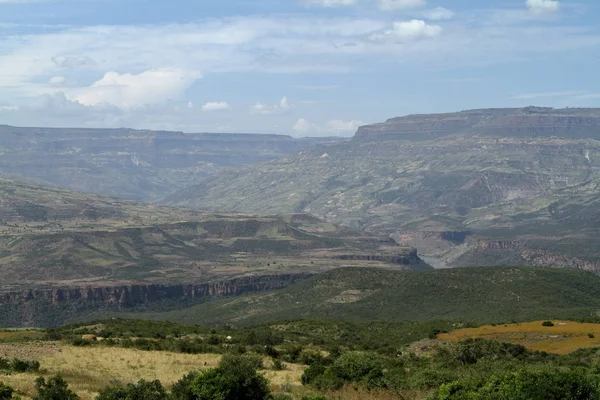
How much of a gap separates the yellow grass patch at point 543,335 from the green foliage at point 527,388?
119ft

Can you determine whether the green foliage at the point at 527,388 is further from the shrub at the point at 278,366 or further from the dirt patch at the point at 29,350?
the dirt patch at the point at 29,350

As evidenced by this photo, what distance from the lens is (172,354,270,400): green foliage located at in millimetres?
40688

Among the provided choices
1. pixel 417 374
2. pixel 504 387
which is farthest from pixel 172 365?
pixel 504 387

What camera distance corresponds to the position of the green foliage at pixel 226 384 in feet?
133

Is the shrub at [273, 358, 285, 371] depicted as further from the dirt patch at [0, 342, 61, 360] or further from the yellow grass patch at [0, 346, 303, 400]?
the dirt patch at [0, 342, 61, 360]

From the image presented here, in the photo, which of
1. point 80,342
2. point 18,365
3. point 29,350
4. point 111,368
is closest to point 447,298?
point 80,342

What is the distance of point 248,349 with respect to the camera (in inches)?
2771

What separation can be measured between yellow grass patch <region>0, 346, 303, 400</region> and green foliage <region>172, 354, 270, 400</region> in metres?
5.23

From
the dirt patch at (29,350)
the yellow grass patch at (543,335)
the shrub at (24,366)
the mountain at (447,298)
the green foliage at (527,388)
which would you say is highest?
the green foliage at (527,388)

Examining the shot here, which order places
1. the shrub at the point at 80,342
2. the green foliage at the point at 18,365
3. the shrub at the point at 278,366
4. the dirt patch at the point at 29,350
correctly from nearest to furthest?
the green foliage at the point at 18,365 < the dirt patch at the point at 29,350 < the shrub at the point at 278,366 < the shrub at the point at 80,342

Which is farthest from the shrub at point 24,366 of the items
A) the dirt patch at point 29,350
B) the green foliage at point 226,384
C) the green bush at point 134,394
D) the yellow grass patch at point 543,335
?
the yellow grass patch at point 543,335

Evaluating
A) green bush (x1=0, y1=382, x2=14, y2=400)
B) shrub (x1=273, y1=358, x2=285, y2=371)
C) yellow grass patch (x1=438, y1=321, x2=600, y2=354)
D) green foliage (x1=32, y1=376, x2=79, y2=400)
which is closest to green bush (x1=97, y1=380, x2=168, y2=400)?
green foliage (x1=32, y1=376, x2=79, y2=400)

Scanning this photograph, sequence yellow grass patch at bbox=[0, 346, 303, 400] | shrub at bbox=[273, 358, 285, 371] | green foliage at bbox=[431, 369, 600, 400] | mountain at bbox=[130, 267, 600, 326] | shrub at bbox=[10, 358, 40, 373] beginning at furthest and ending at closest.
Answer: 1. mountain at bbox=[130, 267, 600, 326]
2. shrub at bbox=[273, 358, 285, 371]
3. shrub at bbox=[10, 358, 40, 373]
4. yellow grass patch at bbox=[0, 346, 303, 400]
5. green foliage at bbox=[431, 369, 600, 400]

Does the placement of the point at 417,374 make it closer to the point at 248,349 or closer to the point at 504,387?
the point at 504,387
